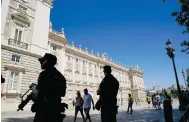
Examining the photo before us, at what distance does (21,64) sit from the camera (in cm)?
1886

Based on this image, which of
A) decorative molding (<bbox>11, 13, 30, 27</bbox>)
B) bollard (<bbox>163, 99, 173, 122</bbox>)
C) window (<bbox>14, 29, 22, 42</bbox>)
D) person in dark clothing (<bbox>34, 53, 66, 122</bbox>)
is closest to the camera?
person in dark clothing (<bbox>34, 53, 66, 122</bbox>)

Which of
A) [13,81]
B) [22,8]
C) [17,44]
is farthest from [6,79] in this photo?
[22,8]

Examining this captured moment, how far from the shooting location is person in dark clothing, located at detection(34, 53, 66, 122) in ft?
8.48

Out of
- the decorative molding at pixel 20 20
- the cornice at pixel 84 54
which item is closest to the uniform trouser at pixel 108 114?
the decorative molding at pixel 20 20

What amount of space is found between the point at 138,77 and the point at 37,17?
68729 millimetres

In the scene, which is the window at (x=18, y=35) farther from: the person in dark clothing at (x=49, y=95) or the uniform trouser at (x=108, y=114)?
the person in dark clothing at (x=49, y=95)

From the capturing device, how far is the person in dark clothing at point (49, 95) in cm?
259

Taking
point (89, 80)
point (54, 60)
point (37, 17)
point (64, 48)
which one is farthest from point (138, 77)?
point (54, 60)

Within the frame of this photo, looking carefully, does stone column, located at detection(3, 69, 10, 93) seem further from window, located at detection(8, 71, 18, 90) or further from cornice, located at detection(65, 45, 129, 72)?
cornice, located at detection(65, 45, 129, 72)

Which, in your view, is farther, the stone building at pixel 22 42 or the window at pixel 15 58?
the window at pixel 15 58

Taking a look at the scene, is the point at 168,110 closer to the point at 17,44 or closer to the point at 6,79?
the point at 6,79

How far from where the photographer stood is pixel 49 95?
8.77 feet

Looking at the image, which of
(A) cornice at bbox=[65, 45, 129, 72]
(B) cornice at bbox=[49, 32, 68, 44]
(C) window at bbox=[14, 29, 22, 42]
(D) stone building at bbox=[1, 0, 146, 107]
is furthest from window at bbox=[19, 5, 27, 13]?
(A) cornice at bbox=[65, 45, 129, 72]

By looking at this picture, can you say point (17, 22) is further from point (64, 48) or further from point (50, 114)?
point (50, 114)
